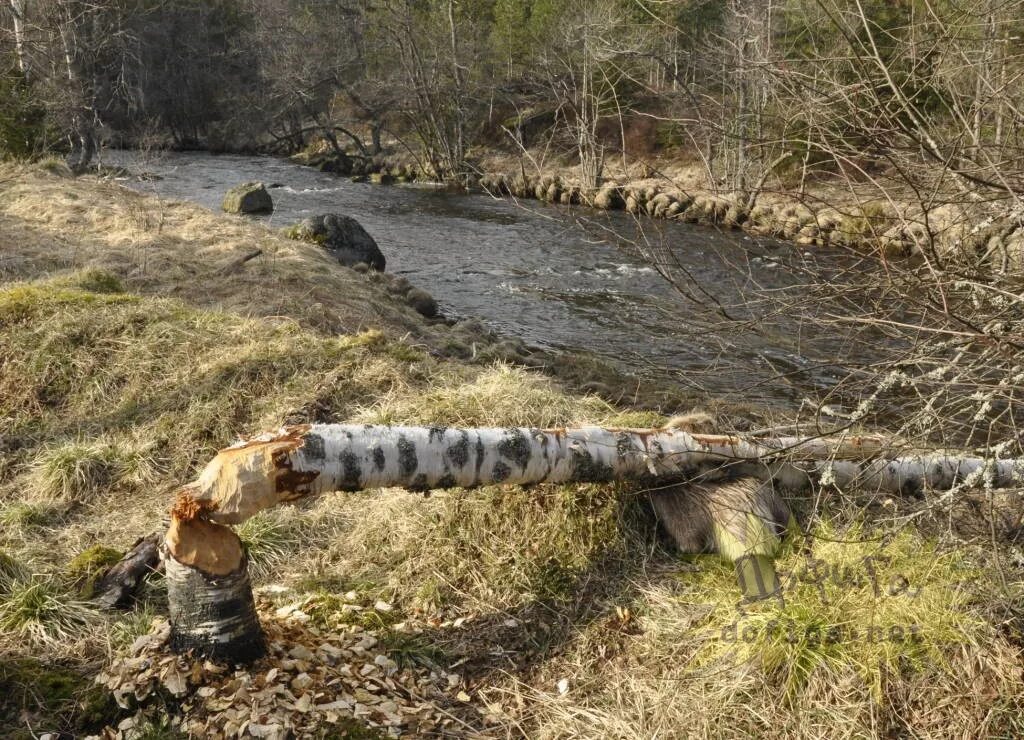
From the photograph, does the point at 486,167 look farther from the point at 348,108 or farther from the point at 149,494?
the point at 149,494

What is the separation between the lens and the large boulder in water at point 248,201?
16875 millimetres

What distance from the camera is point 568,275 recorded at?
13773 millimetres

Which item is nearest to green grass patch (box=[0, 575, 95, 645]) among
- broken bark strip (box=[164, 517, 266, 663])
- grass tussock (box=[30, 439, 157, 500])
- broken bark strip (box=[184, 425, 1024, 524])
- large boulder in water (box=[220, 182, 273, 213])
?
broken bark strip (box=[164, 517, 266, 663])

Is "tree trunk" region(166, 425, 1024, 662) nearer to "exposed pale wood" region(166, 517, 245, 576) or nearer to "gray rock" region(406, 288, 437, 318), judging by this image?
"exposed pale wood" region(166, 517, 245, 576)

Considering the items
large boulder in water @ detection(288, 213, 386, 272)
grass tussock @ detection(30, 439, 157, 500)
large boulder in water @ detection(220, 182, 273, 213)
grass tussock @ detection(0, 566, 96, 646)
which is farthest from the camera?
large boulder in water @ detection(220, 182, 273, 213)

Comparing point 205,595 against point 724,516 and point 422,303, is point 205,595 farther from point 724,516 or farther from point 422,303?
point 422,303

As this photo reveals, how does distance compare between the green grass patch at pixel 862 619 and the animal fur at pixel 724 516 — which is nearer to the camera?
the green grass patch at pixel 862 619

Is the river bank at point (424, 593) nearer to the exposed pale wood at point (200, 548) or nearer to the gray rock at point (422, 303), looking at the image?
the exposed pale wood at point (200, 548)

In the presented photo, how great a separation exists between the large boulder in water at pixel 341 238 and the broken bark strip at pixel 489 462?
30.3ft

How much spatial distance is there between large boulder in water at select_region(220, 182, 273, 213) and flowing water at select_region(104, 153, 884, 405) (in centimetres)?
46

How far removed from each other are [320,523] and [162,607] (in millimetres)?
973

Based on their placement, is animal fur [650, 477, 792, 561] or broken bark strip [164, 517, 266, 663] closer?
broken bark strip [164, 517, 266, 663]

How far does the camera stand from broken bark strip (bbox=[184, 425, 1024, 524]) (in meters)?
3.18


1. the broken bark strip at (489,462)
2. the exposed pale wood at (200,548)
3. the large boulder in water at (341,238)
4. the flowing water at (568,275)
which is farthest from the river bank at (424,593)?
the large boulder in water at (341,238)
